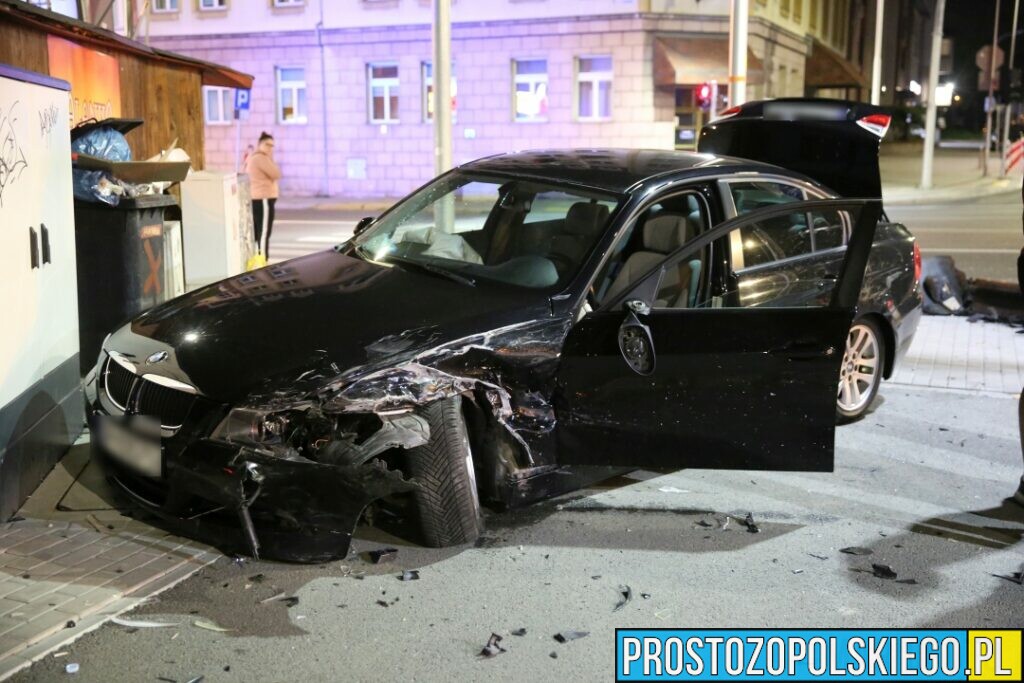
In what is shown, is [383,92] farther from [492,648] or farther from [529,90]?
[492,648]

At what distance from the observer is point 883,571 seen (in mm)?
4551

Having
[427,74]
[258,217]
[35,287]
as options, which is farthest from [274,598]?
[427,74]

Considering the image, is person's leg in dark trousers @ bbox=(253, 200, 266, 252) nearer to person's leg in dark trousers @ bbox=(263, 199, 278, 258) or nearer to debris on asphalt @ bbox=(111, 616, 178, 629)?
person's leg in dark trousers @ bbox=(263, 199, 278, 258)

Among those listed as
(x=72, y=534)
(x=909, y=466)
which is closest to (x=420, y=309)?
(x=72, y=534)

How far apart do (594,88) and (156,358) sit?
24.6 metres

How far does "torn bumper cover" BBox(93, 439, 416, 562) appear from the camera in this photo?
165 inches

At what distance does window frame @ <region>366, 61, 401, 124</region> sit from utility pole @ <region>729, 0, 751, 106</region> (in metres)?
14.9

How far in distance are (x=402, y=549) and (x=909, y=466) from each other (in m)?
2.93

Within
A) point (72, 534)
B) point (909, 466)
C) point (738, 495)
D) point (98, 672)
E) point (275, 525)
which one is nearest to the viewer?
point (98, 672)

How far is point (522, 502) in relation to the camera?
188 inches

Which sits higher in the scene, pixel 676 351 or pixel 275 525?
pixel 676 351

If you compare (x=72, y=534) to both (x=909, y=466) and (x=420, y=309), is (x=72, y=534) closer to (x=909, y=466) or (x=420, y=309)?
(x=420, y=309)

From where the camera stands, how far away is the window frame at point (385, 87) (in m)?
29.2

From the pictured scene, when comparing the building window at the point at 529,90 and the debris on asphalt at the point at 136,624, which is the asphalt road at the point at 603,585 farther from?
the building window at the point at 529,90
